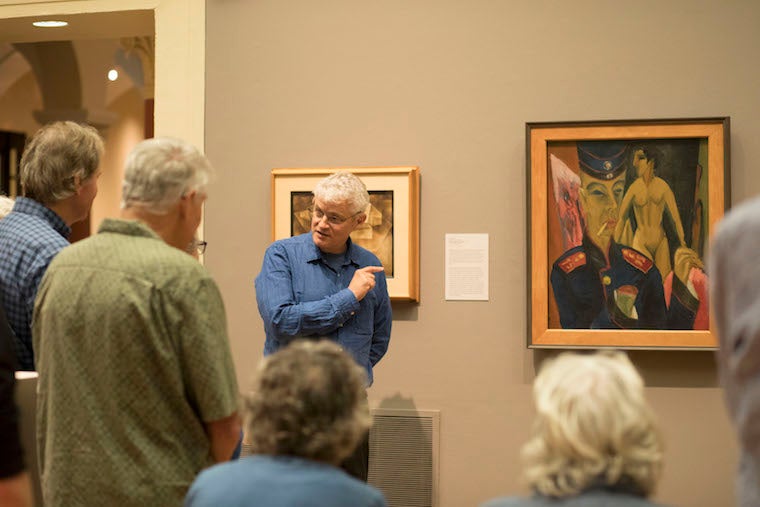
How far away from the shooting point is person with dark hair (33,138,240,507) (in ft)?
7.66

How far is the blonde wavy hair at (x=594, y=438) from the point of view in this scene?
1801 mm

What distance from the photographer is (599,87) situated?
4863 millimetres

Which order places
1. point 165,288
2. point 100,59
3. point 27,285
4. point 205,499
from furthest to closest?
1. point 100,59
2. point 27,285
3. point 165,288
4. point 205,499

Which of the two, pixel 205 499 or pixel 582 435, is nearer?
pixel 582 435

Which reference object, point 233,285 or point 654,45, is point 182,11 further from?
point 654,45

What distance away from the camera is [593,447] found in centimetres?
180

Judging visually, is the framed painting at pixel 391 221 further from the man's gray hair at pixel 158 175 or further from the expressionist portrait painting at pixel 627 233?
the man's gray hair at pixel 158 175

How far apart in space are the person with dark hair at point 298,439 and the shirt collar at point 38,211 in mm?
1433

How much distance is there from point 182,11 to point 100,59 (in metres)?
5.53

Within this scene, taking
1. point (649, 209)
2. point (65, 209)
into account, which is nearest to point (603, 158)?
point (649, 209)

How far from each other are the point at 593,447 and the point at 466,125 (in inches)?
132

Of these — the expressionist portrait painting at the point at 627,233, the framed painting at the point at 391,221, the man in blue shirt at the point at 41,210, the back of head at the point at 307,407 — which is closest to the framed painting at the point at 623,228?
the expressionist portrait painting at the point at 627,233

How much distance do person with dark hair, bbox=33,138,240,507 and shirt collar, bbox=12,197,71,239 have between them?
767 mm

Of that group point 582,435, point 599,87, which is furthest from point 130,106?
point 582,435
